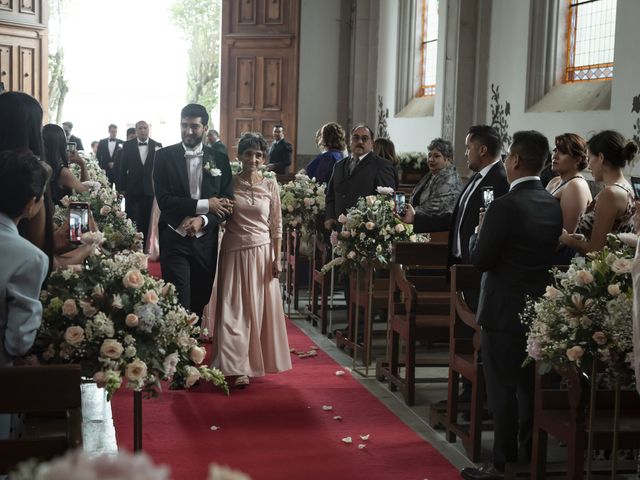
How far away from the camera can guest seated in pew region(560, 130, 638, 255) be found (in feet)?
18.3

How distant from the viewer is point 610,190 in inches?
220

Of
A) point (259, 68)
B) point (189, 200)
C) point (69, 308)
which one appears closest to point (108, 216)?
point (189, 200)

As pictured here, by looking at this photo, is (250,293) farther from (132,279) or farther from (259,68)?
(259,68)

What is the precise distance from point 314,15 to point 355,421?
13237mm

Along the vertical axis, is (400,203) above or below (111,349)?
above

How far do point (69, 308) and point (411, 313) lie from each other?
3.25 meters

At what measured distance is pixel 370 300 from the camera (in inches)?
299

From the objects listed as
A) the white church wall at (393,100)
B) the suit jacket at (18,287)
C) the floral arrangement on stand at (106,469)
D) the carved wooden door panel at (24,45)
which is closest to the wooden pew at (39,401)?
the suit jacket at (18,287)

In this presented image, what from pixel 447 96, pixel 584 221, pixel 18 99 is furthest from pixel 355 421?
pixel 447 96

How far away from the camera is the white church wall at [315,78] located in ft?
60.8

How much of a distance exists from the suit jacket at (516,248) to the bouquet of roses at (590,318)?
547 mm

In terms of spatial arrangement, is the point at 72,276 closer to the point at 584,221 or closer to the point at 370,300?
the point at 584,221

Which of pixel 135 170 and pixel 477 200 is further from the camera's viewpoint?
pixel 135 170

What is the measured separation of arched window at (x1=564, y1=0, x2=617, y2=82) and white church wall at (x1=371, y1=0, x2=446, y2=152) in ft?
9.68
